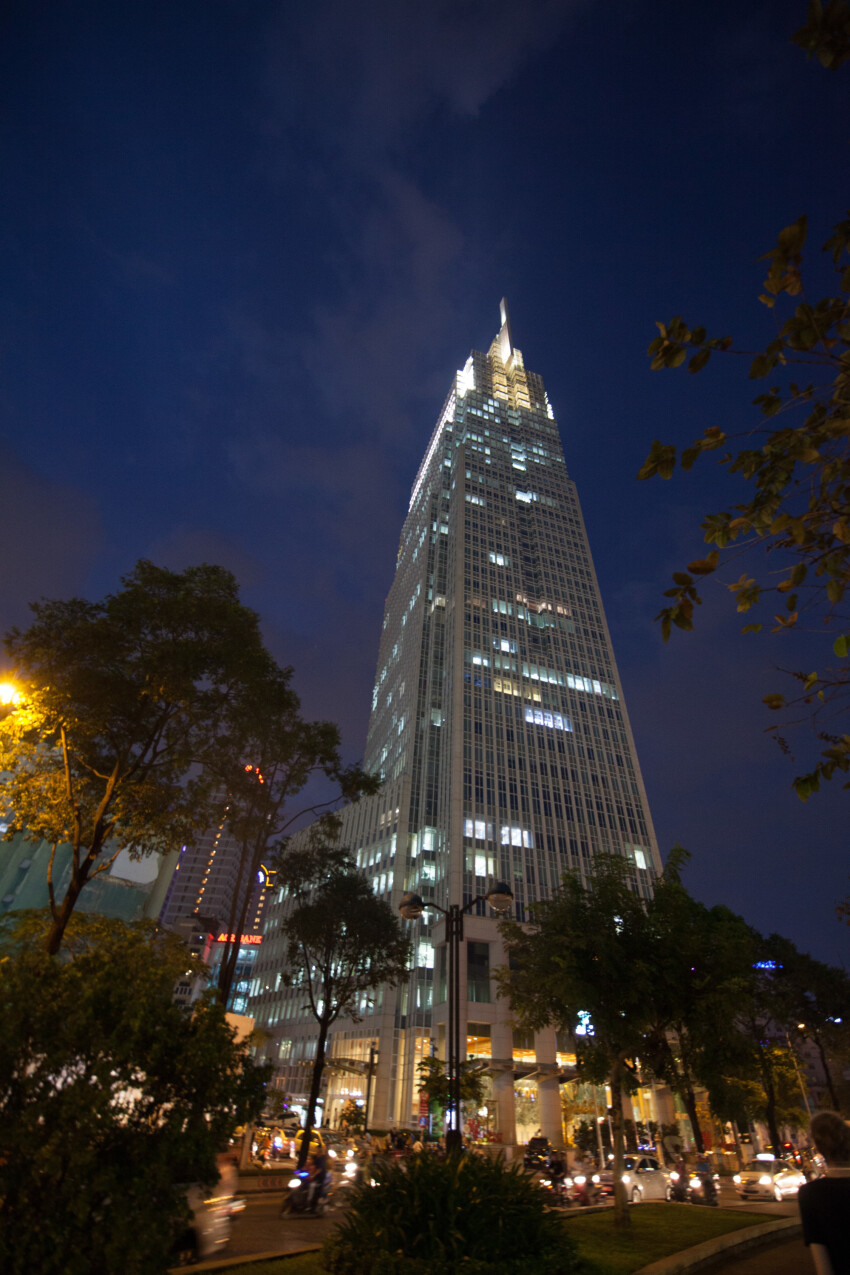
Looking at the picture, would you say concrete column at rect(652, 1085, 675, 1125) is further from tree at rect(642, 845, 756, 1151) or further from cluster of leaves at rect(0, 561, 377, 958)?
cluster of leaves at rect(0, 561, 377, 958)

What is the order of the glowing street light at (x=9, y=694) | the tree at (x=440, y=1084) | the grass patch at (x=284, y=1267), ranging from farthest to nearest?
1. the tree at (x=440, y=1084)
2. the glowing street light at (x=9, y=694)
3. the grass patch at (x=284, y=1267)

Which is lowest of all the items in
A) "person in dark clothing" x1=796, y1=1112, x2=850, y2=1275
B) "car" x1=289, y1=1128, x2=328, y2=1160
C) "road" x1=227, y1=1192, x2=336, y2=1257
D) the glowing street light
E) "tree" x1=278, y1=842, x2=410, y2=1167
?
"road" x1=227, y1=1192, x2=336, y2=1257

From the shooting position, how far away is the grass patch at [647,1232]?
1068 centimetres

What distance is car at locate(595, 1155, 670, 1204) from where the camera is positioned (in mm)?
22719

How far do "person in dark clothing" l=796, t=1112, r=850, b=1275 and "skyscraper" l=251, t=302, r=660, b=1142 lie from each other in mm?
44324

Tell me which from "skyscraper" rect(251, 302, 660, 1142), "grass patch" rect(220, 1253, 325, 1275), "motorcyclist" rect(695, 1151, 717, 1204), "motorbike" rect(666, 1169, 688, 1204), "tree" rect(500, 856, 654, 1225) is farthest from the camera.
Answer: "skyscraper" rect(251, 302, 660, 1142)

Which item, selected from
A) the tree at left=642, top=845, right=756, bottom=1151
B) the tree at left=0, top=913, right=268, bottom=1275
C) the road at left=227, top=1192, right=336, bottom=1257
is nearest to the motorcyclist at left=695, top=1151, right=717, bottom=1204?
the tree at left=642, top=845, right=756, bottom=1151

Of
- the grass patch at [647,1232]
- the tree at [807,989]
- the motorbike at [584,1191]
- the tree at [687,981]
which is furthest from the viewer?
the tree at [807,989]

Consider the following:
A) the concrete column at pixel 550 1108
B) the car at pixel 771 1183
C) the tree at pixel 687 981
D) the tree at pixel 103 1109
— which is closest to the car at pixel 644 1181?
the car at pixel 771 1183

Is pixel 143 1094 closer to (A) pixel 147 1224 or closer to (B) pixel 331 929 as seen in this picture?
(A) pixel 147 1224

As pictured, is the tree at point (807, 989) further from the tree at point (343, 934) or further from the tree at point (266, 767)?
the tree at point (266, 767)

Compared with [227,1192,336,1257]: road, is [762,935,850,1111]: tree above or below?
above

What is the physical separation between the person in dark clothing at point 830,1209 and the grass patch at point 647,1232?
247 inches

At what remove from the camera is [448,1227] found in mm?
7973
